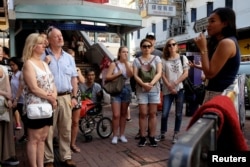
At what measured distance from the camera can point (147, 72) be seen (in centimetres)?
520

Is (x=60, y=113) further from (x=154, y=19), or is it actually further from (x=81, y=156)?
(x=154, y=19)

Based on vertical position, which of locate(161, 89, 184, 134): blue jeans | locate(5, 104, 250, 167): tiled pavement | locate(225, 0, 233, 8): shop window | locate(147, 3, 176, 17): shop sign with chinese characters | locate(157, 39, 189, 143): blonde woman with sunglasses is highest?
locate(225, 0, 233, 8): shop window

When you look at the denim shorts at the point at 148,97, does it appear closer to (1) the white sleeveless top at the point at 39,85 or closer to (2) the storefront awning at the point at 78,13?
(1) the white sleeveless top at the point at 39,85

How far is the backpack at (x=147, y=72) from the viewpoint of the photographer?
5.16 meters

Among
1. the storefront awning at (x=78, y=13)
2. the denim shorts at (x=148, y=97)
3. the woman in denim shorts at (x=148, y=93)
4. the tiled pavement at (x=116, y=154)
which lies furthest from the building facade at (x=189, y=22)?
the tiled pavement at (x=116, y=154)

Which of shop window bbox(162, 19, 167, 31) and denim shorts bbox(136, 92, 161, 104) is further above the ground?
shop window bbox(162, 19, 167, 31)

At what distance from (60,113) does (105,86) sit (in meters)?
1.53

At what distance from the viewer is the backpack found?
516cm

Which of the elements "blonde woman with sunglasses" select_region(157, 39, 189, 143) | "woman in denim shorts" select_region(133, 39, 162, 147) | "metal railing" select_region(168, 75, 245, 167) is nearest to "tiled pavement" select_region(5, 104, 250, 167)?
"woman in denim shorts" select_region(133, 39, 162, 147)

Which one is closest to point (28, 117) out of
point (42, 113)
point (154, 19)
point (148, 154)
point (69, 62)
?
point (42, 113)

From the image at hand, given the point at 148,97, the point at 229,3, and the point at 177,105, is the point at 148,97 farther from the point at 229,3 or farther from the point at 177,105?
the point at 229,3

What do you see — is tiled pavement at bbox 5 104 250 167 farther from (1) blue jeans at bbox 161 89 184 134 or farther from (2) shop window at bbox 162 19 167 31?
(2) shop window at bbox 162 19 167 31

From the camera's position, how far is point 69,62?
428cm

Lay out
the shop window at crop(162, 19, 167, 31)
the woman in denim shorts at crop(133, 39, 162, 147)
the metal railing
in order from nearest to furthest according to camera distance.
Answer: the metal railing → the woman in denim shorts at crop(133, 39, 162, 147) → the shop window at crop(162, 19, 167, 31)
